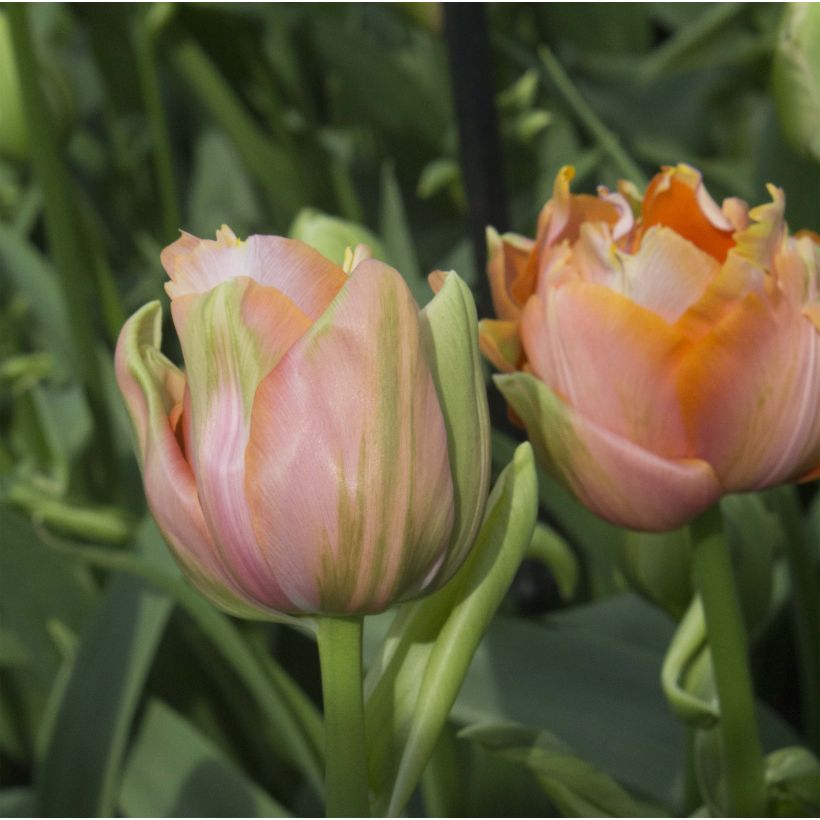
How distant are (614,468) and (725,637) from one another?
5 centimetres

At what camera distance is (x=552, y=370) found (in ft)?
1.06

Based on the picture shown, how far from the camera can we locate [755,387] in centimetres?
31

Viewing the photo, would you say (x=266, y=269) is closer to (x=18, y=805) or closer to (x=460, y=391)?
(x=460, y=391)

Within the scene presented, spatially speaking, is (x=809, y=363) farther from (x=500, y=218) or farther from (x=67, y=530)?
(x=67, y=530)

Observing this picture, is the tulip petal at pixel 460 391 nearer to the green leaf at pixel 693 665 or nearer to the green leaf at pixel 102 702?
the green leaf at pixel 693 665

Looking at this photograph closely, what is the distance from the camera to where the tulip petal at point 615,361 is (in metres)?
0.31

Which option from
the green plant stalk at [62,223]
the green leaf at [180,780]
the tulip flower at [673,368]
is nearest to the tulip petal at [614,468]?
the tulip flower at [673,368]

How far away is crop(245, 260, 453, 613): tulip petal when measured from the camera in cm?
25

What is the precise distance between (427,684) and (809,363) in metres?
0.11

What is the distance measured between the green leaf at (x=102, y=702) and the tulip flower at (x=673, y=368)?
8.3 inches

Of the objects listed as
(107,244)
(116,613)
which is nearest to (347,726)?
(116,613)

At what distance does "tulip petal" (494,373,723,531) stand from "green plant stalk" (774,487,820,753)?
4.7 inches

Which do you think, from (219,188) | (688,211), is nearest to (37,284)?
(219,188)

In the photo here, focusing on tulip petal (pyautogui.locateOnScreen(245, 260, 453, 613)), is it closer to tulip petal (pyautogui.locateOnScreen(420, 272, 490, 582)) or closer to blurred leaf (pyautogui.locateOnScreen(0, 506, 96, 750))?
tulip petal (pyautogui.locateOnScreen(420, 272, 490, 582))
